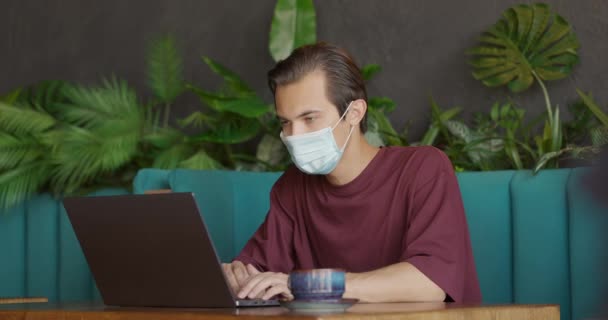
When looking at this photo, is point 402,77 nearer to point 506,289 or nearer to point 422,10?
point 422,10

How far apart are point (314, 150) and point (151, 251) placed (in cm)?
72

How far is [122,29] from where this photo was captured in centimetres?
460

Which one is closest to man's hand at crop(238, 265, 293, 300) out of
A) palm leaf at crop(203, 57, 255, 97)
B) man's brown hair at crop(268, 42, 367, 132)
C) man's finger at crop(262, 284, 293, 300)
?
man's finger at crop(262, 284, 293, 300)

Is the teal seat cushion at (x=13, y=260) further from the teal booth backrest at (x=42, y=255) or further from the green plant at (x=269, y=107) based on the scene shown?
the green plant at (x=269, y=107)

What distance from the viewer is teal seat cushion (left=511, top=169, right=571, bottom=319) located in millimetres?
2832

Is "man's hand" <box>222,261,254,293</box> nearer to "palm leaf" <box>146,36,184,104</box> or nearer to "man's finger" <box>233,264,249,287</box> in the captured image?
"man's finger" <box>233,264,249,287</box>

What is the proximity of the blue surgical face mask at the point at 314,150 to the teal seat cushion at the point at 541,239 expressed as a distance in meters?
0.60

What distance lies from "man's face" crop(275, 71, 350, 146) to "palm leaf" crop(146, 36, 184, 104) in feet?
5.12

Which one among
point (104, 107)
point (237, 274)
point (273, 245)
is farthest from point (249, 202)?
point (237, 274)

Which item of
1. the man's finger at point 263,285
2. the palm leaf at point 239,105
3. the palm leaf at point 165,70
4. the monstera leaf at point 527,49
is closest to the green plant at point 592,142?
the monstera leaf at point 527,49

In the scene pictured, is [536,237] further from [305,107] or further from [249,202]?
[249,202]

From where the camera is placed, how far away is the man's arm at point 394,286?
2.13 metres

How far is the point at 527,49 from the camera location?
342 centimetres

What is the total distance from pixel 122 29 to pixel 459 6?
5.33 feet
